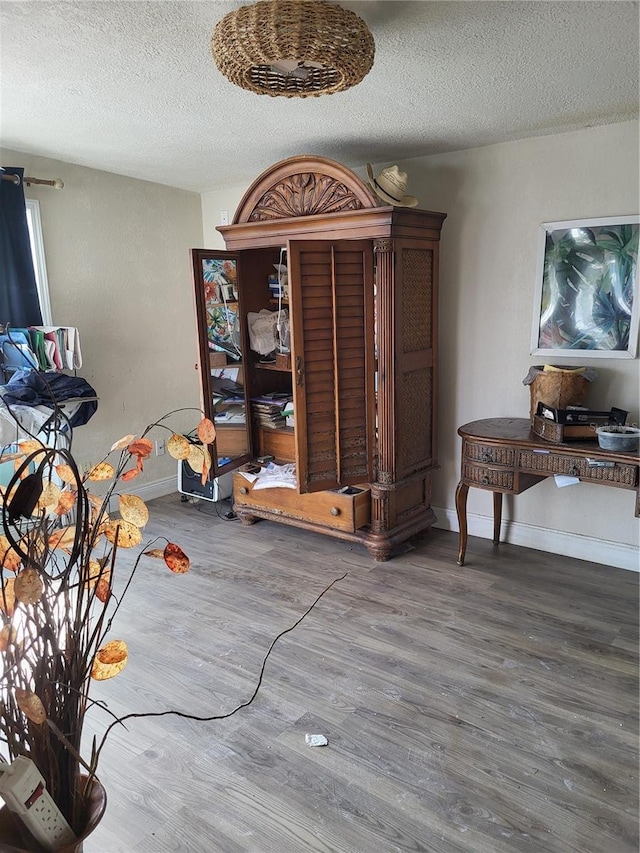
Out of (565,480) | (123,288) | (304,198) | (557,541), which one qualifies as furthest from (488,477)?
(123,288)

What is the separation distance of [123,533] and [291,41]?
1419 millimetres

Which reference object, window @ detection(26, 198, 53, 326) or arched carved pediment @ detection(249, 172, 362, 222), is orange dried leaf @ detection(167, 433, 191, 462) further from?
window @ detection(26, 198, 53, 326)

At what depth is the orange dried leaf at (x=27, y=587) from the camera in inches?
33.3

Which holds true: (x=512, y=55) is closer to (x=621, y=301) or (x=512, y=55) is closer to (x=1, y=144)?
(x=621, y=301)

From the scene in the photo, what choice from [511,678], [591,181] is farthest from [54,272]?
[511,678]

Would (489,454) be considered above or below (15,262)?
below

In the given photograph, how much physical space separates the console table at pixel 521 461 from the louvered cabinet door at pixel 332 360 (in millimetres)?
556

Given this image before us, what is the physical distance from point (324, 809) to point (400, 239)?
8.08 feet

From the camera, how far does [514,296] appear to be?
3.27 metres

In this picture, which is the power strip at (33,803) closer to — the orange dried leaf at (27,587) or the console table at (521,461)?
the orange dried leaf at (27,587)

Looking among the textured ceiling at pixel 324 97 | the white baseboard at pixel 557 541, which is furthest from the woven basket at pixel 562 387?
the textured ceiling at pixel 324 97

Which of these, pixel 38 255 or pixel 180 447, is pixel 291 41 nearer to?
pixel 180 447

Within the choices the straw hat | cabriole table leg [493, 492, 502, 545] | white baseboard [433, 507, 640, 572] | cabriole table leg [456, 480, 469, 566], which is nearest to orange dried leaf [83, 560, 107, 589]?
cabriole table leg [456, 480, 469, 566]

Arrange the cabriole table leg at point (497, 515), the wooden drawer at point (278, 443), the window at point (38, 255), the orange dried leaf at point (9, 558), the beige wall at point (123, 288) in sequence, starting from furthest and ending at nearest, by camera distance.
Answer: the wooden drawer at point (278, 443) → the beige wall at point (123, 288) → the window at point (38, 255) → the cabriole table leg at point (497, 515) → the orange dried leaf at point (9, 558)
